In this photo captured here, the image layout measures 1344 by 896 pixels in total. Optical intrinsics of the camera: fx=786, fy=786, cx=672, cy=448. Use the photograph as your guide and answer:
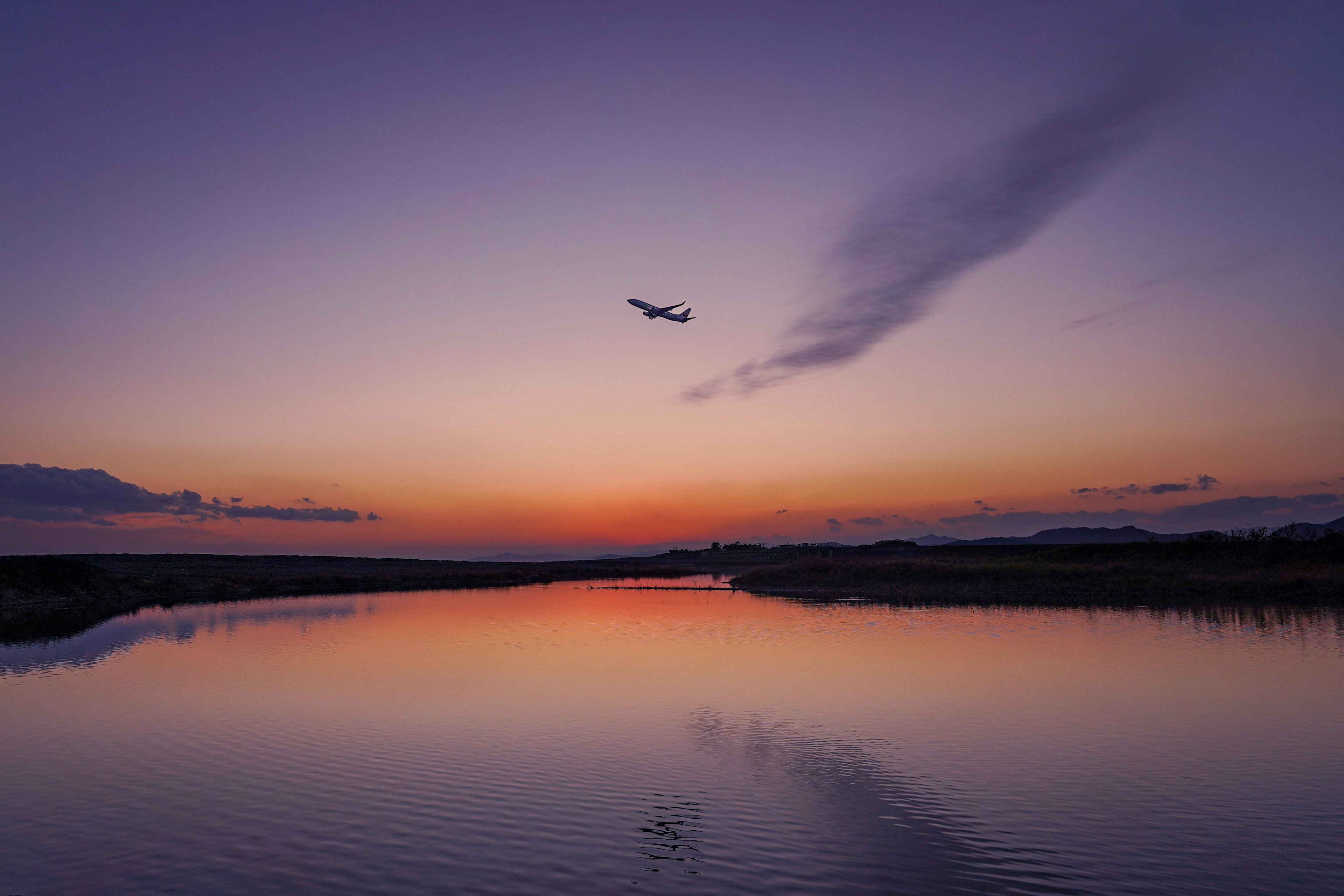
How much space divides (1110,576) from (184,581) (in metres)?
83.9

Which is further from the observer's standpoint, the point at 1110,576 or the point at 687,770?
the point at 1110,576

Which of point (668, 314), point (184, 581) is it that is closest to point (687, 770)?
point (668, 314)

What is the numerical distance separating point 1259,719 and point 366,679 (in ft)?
84.2

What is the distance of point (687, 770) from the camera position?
15.6 metres

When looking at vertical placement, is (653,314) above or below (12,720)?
above

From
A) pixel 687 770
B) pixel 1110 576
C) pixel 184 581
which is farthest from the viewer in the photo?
pixel 184 581

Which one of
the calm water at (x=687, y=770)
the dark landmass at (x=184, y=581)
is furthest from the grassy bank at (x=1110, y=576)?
the dark landmass at (x=184, y=581)

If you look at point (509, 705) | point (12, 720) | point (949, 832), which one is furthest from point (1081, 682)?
point (12, 720)

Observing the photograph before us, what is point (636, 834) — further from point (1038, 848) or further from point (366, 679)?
point (366, 679)

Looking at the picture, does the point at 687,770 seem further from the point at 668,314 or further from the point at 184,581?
the point at 184,581

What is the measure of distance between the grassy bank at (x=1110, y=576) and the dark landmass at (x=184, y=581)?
122 feet

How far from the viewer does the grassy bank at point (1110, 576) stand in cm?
5034

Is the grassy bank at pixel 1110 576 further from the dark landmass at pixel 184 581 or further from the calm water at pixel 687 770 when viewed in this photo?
the dark landmass at pixel 184 581

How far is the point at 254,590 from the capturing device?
245 feet
